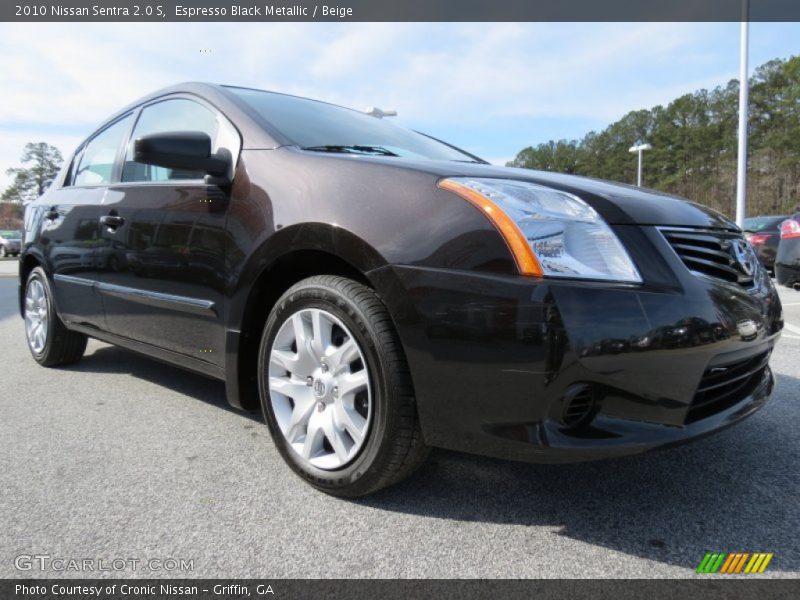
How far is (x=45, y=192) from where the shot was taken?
418cm

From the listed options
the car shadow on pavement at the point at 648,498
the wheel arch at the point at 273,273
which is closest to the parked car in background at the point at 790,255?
the car shadow on pavement at the point at 648,498

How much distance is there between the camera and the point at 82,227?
3.33 metres

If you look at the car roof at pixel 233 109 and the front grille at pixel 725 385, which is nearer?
the front grille at pixel 725 385

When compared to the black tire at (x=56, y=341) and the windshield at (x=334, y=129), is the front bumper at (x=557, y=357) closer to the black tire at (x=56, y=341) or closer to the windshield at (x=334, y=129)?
the windshield at (x=334, y=129)

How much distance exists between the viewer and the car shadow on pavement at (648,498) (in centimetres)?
173

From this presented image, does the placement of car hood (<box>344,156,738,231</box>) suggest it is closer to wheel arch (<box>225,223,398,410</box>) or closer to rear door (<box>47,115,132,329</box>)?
wheel arch (<box>225,223,398,410</box>)

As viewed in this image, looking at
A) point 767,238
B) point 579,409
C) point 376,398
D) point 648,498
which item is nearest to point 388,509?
point 376,398

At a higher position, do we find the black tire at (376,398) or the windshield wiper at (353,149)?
the windshield wiper at (353,149)

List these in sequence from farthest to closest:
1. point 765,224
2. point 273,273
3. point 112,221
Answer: point 765,224 < point 112,221 < point 273,273

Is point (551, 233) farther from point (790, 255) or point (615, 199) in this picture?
point (790, 255)

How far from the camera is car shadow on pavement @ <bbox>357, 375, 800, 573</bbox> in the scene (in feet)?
5.66

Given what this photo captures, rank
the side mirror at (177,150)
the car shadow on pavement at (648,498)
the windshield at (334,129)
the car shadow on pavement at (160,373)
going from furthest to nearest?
the car shadow on pavement at (160,373) < the windshield at (334,129) < the side mirror at (177,150) < the car shadow on pavement at (648,498)

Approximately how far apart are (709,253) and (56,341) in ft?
12.5

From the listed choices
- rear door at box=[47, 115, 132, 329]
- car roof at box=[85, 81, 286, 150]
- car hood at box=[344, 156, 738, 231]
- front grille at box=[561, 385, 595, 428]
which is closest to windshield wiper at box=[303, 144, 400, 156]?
car roof at box=[85, 81, 286, 150]
